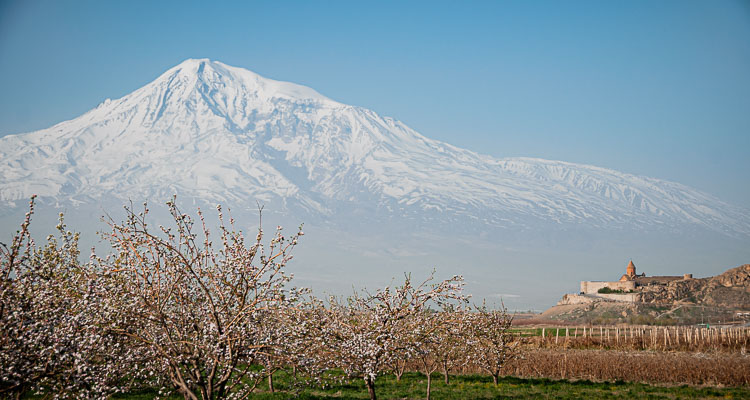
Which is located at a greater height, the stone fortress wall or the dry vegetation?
the stone fortress wall

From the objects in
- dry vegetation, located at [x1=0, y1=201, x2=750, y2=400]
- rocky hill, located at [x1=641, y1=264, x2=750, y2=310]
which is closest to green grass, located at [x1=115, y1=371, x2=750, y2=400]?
dry vegetation, located at [x1=0, y1=201, x2=750, y2=400]

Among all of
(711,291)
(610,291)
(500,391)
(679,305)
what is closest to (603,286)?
(610,291)

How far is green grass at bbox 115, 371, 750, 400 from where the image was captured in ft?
66.5

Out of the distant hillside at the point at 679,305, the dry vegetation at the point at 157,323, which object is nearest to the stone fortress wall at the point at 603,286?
the distant hillside at the point at 679,305

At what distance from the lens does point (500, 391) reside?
2156cm

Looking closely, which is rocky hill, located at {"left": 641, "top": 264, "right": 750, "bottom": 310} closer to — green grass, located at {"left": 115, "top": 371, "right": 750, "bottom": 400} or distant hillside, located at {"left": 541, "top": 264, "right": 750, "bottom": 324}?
distant hillside, located at {"left": 541, "top": 264, "right": 750, "bottom": 324}

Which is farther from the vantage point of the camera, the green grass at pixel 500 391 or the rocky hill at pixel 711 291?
the rocky hill at pixel 711 291

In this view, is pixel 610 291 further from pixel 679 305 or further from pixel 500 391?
pixel 500 391

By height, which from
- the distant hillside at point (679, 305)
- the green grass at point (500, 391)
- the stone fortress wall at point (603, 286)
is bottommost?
the green grass at point (500, 391)

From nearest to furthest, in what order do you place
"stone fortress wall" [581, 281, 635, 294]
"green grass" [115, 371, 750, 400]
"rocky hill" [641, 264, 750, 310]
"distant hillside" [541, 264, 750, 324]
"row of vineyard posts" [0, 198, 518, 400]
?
"row of vineyard posts" [0, 198, 518, 400] → "green grass" [115, 371, 750, 400] → "distant hillside" [541, 264, 750, 324] → "rocky hill" [641, 264, 750, 310] → "stone fortress wall" [581, 281, 635, 294]

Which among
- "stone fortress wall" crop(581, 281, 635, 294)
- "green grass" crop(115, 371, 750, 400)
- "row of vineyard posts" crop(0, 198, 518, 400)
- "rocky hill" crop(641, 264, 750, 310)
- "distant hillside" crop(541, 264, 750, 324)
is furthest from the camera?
"stone fortress wall" crop(581, 281, 635, 294)

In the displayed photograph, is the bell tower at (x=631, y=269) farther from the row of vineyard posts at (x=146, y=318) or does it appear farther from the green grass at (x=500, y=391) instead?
the row of vineyard posts at (x=146, y=318)

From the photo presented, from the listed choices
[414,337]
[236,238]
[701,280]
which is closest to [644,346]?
[414,337]

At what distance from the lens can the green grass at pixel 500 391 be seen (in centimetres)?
2027
